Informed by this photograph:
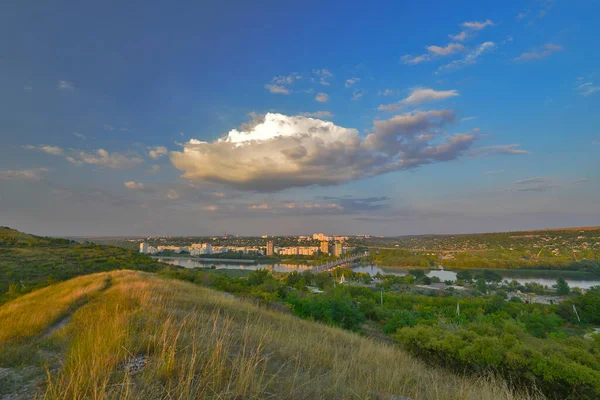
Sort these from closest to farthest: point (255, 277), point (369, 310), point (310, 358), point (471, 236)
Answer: point (310, 358) → point (369, 310) → point (255, 277) → point (471, 236)

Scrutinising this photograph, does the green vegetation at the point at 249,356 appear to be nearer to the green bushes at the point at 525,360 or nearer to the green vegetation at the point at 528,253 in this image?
the green bushes at the point at 525,360

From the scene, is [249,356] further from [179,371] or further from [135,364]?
[135,364]

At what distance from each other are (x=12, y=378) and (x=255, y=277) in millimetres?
29822

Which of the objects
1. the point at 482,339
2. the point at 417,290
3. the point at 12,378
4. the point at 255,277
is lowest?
the point at 417,290

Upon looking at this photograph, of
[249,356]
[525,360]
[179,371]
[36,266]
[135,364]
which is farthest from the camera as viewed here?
[36,266]

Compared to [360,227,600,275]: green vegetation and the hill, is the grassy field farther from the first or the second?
[360,227,600,275]: green vegetation

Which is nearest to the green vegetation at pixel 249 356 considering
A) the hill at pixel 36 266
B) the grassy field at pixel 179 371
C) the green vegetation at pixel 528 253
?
the grassy field at pixel 179 371

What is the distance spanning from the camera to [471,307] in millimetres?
35938

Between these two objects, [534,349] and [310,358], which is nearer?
[310,358]

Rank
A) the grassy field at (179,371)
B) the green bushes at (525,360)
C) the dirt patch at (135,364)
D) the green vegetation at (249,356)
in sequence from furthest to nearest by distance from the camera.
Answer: the green bushes at (525,360) → the dirt patch at (135,364) → the green vegetation at (249,356) → the grassy field at (179,371)

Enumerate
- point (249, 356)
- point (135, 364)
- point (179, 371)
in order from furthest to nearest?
A: 1. point (249, 356)
2. point (135, 364)
3. point (179, 371)

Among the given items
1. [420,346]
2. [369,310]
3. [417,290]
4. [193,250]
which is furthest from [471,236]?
[420,346]

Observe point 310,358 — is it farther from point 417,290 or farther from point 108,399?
point 417,290

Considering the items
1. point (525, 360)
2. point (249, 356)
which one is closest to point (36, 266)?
point (249, 356)
